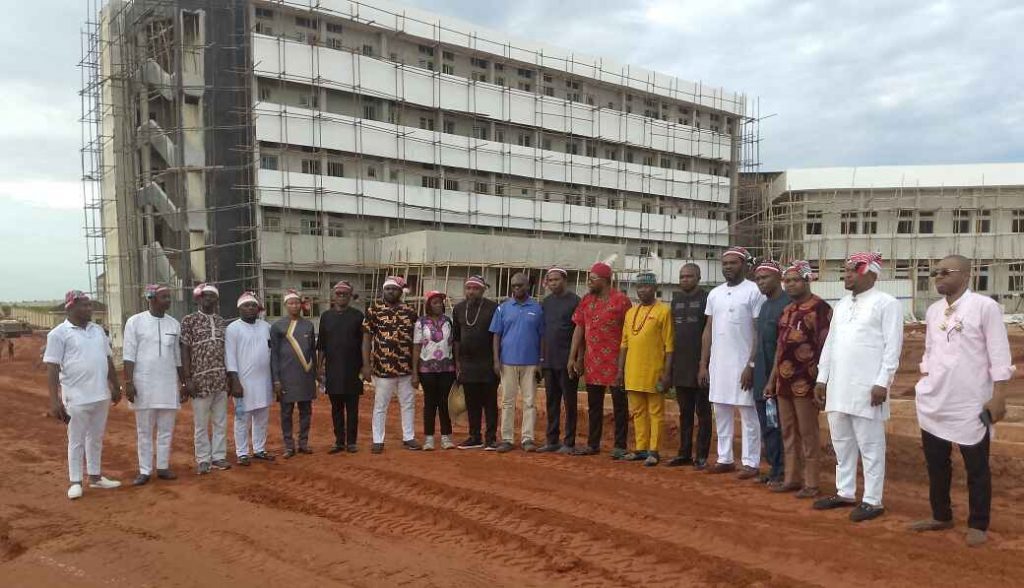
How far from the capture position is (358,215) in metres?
27.2

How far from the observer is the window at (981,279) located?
108 ft

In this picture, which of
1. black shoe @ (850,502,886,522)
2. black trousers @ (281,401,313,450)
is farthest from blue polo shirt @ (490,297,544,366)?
black shoe @ (850,502,886,522)

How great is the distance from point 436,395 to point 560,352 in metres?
1.51

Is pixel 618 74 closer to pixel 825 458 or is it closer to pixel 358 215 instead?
pixel 358 215

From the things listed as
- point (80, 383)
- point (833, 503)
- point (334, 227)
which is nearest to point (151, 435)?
point (80, 383)

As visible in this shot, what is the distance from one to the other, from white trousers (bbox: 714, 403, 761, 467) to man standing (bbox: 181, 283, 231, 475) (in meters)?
4.88

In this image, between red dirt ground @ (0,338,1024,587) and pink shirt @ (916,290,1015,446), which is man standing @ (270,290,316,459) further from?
pink shirt @ (916,290,1015,446)

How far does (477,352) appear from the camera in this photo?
807 centimetres

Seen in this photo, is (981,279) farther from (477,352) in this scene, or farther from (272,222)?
(477,352)

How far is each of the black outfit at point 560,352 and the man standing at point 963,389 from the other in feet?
11.5

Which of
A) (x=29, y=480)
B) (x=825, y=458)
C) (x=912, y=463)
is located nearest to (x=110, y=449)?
(x=29, y=480)

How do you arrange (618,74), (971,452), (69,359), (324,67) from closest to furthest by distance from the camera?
(971,452) < (69,359) < (324,67) < (618,74)

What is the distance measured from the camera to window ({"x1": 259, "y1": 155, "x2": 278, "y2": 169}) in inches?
998

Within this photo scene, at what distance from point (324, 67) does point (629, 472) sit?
2300cm
